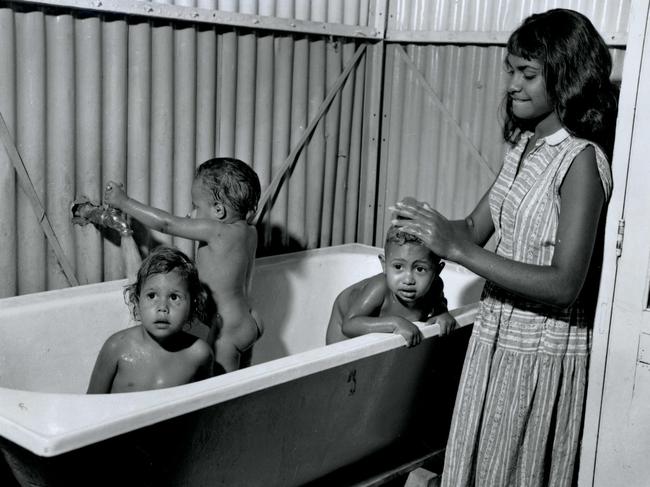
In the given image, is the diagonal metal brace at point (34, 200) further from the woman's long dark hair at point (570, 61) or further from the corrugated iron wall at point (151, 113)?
the woman's long dark hair at point (570, 61)

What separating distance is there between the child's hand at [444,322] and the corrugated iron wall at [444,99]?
1.54 metres

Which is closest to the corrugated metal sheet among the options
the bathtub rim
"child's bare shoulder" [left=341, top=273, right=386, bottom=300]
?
"child's bare shoulder" [left=341, top=273, right=386, bottom=300]

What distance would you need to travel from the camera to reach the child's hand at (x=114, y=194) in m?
3.53

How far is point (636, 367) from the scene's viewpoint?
2.71m

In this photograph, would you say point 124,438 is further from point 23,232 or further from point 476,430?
point 23,232

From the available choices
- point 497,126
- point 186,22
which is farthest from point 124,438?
point 497,126

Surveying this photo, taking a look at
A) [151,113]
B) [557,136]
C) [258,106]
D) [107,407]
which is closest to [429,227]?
[557,136]

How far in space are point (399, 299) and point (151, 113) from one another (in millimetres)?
1514

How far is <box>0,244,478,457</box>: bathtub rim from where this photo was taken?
199cm

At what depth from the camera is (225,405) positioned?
2398 millimetres

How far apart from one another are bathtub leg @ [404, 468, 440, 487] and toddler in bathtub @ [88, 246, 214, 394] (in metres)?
1.04

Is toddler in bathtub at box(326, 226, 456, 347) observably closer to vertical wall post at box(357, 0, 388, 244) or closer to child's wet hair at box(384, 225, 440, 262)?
child's wet hair at box(384, 225, 440, 262)

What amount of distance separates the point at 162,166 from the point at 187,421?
73.8 inches

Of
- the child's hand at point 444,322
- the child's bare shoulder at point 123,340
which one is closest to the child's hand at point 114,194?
the child's bare shoulder at point 123,340
